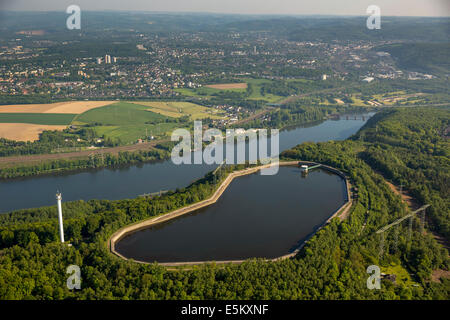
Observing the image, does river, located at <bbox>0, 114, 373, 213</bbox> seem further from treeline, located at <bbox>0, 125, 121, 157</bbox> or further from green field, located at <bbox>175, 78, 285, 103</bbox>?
green field, located at <bbox>175, 78, 285, 103</bbox>

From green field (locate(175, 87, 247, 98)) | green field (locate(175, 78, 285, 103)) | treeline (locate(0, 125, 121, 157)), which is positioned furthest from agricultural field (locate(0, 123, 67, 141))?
green field (locate(175, 78, 285, 103))

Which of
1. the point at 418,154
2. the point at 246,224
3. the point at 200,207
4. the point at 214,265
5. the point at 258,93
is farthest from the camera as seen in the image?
the point at 258,93

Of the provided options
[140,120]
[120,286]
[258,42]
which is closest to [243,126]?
[140,120]

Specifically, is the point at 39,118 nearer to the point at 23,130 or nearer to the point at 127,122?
the point at 23,130

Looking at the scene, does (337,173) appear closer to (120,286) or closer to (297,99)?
(120,286)

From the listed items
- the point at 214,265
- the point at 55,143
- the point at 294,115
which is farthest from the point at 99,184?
the point at 294,115

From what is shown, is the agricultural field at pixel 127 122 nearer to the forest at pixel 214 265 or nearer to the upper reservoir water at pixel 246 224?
the upper reservoir water at pixel 246 224

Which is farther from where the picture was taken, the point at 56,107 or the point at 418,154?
the point at 56,107

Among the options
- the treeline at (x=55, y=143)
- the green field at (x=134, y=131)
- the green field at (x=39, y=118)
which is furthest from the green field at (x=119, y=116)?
the treeline at (x=55, y=143)
